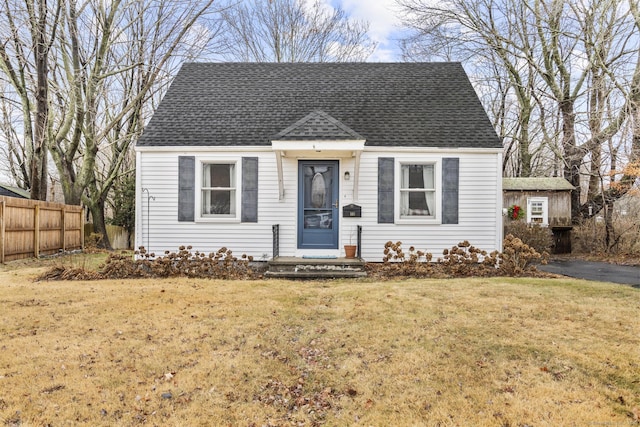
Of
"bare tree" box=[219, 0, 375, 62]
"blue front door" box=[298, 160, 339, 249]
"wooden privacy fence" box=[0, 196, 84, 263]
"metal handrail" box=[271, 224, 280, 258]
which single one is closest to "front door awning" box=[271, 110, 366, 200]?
"blue front door" box=[298, 160, 339, 249]

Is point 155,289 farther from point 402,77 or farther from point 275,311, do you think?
point 402,77

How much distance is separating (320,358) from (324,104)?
8.12 metres

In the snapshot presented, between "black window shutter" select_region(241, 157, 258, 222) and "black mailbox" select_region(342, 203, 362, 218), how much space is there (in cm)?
210

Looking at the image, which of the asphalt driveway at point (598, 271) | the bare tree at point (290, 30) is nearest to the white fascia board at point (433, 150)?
the asphalt driveway at point (598, 271)

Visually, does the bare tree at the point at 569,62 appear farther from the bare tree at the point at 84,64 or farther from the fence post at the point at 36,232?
the fence post at the point at 36,232

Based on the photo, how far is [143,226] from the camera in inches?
393

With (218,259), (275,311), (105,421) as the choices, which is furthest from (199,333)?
(218,259)

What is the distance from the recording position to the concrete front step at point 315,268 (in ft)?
28.0

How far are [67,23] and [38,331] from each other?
12273 mm

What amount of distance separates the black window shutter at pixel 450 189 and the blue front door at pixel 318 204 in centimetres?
250

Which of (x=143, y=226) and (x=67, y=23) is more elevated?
(x=67, y=23)

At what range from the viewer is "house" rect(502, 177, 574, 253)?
1570 centimetres

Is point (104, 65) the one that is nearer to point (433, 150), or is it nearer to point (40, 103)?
point (40, 103)

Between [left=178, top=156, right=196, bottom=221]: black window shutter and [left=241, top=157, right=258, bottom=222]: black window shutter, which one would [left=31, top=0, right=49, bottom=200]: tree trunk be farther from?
[left=241, top=157, right=258, bottom=222]: black window shutter
